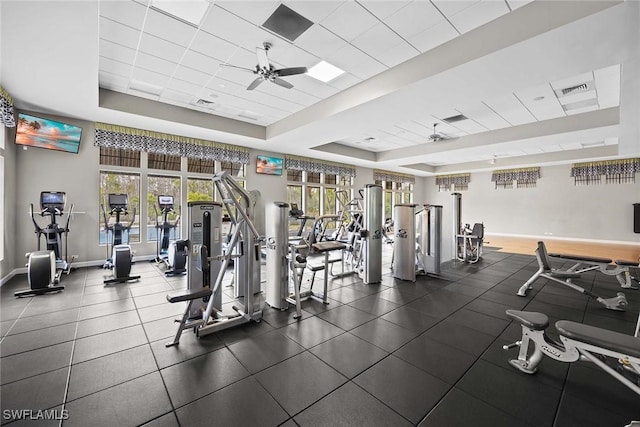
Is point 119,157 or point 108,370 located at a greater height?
point 119,157

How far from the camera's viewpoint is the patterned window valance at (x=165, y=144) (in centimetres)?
604

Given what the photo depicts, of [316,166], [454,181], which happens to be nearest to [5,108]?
[316,166]

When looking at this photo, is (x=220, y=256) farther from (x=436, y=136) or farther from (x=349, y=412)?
(x=436, y=136)

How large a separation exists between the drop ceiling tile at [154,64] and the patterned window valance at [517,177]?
13.6 meters

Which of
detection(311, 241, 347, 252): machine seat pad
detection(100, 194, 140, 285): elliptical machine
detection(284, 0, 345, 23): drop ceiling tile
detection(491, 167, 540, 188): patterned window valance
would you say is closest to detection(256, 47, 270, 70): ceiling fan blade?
detection(284, 0, 345, 23): drop ceiling tile

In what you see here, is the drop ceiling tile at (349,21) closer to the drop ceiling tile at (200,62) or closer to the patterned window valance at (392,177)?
the drop ceiling tile at (200,62)

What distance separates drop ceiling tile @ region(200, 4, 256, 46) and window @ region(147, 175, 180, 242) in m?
4.30

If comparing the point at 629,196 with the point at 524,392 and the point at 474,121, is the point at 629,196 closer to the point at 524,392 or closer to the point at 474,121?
the point at 474,121

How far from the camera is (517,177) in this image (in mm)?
12148

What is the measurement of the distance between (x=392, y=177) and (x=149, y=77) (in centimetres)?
1080

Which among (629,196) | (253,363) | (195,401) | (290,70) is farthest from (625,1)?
(629,196)

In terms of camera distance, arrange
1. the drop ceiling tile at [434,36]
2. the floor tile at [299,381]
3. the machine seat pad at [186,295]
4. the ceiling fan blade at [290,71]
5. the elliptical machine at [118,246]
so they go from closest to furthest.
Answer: the floor tile at [299,381]
the machine seat pad at [186,295]
the drop ceiling tile at [434,36]
the ceiling fan blade at [290,71]
the elliptical machine at [118,246]

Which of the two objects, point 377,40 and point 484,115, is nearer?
point 377,40

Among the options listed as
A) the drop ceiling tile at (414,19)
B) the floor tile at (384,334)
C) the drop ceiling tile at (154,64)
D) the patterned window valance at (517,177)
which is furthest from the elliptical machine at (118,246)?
the patterned window valance at (517,177)
